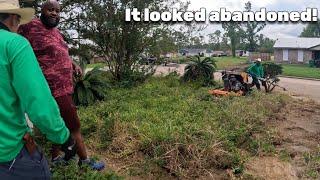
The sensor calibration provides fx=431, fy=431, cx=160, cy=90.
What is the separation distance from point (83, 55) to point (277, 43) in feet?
124

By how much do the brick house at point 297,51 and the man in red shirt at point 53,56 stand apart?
139 ft

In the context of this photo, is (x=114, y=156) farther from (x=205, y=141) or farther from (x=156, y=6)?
(x=156, y=6)

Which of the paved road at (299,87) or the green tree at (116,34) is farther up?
the green tree at (116,34)

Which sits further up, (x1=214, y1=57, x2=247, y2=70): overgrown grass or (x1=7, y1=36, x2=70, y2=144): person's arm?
(x1=7, y1=36, x2=70, y2=144): person's arm

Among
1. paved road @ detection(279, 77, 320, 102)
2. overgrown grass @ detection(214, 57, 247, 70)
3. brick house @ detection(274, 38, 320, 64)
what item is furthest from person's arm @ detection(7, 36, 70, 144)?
brick house @ detection(274, 38, 320, 64)

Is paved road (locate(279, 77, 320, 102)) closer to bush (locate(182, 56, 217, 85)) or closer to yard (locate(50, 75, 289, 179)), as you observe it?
bush (locate(182, 56, 217, 85))

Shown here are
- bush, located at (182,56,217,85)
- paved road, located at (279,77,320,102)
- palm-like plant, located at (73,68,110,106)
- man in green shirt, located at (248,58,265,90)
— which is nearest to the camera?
palm-like plant, located at (73,68,110,106)

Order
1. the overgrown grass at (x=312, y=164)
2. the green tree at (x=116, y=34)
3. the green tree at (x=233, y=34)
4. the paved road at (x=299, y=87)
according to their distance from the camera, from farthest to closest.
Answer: the green tree at (x=233, y=34) < the paved road at (x=299, y=87) < the green tree at (x=116, y=34) < the overgrown grass at (x=312, y=164)

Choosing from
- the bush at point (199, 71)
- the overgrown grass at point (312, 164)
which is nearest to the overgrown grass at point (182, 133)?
the overgrown grass at point (312, 164)

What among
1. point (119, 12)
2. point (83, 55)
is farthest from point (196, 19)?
point (83, 55)

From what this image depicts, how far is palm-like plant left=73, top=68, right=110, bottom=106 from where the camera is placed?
9391 millimetres

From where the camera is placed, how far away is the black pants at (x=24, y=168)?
1983 mm

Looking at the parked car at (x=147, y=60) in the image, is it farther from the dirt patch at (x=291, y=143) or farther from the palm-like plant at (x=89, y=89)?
the dirt patch at (x=291, y=143)

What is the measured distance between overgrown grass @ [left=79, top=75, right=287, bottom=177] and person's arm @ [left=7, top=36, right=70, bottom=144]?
9.39ft
